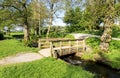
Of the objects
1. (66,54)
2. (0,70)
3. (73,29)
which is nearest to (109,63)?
(66,54)

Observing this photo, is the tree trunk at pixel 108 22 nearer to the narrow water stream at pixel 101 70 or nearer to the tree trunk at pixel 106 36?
the tree trunk at pixel 106 36

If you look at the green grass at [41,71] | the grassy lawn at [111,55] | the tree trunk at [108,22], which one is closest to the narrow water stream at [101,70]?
Result: the grassy lawn at [111,55]

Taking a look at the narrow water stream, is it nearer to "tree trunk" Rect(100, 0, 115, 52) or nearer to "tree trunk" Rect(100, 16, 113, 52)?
"tree trunk" Rect(100, 16, 113, 52)

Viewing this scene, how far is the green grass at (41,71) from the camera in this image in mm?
9070

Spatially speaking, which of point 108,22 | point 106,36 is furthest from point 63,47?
point 108,22

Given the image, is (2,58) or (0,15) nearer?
(2,58)

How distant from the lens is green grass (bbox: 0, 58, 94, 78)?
9.07m

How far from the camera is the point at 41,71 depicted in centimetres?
972

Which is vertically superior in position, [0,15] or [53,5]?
[53,5]

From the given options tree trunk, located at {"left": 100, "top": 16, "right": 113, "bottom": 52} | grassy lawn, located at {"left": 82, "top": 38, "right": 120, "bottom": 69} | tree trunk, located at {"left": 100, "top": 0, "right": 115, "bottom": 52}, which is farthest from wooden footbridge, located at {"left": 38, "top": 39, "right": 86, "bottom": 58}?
tree trunk, located at {"left": 100, "top": 0, "right": 115, "bottom": 52}

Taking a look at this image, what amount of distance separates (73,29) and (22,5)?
33.9 m

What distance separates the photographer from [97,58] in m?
16.1

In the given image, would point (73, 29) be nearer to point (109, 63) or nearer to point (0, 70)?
point (109, 63)

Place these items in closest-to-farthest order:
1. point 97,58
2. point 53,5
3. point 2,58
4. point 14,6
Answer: point 2,58, point 97,58, point 14,6, point 53,5
